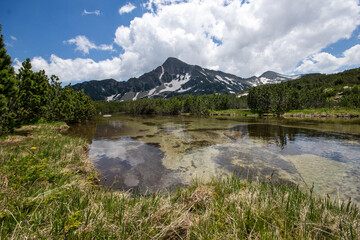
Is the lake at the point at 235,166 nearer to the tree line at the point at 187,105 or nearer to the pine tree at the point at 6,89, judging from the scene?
the pine tree at the point at 6,89

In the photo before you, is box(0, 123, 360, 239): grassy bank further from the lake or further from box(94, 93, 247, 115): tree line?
box(94, 93, 247, 115): tree line

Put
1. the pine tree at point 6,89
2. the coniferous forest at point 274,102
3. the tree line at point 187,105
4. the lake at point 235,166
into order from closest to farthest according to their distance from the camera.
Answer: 1. the lake at point 235,166
2. the pine tree at point 6,89
3. the coniferous forest at point 274,102
4. the tree line at point 187,105

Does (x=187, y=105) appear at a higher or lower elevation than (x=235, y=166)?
higher

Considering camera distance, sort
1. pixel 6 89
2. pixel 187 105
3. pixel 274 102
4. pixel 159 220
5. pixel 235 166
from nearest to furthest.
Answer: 1. pixel 159 220
2. pixel 235 166
3. pixel 6 89
4. pixel 274 102
5. pixel 187 105

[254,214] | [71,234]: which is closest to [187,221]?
[254,214]

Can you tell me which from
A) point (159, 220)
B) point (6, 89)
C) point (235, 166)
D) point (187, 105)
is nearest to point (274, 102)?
point (187, 105)

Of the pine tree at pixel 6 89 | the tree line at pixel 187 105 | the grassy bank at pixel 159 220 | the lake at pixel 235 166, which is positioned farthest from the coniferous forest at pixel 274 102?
the pine tree at pixel 6 89

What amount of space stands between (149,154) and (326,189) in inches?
526

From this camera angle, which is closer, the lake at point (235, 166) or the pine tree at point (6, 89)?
the lake at point (235, 166)

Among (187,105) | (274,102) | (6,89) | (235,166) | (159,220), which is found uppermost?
(187,105)

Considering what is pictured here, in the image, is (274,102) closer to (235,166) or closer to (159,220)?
(235,166)

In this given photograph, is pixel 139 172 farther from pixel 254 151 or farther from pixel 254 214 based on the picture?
pixel 254 151

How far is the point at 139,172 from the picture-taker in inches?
432

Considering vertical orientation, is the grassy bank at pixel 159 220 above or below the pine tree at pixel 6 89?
below
